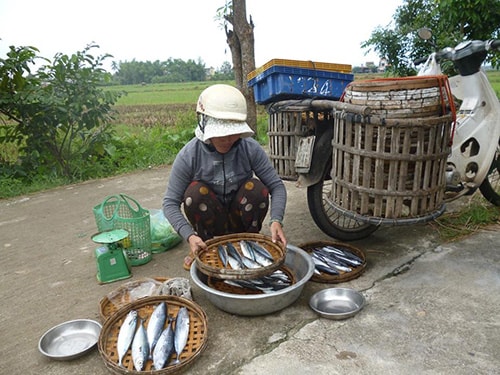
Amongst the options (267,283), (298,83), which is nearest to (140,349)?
(267,283)

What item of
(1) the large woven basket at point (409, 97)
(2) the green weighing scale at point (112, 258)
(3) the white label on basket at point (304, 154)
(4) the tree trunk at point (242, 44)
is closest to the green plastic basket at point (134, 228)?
(2) the green weighing scale at point (112, 258)

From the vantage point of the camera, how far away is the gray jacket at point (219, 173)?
2850 millimetres

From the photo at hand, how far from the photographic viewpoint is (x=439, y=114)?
270cm

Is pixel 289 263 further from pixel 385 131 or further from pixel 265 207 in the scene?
pixel 385 131

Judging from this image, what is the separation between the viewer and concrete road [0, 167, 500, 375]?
7.07ft

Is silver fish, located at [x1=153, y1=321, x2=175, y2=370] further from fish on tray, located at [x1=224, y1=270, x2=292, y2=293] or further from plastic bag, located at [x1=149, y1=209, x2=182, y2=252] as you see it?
plastic bag, located at [x1=149, y1=209, x2=182, y2=252]

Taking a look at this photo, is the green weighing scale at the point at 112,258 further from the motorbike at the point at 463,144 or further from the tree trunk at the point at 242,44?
the tree trunk at the point at 242,44

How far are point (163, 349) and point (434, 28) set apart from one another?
7.92 m

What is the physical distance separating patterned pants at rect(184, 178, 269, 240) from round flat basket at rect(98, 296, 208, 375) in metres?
0.63

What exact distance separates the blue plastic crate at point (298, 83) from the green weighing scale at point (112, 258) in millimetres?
1734

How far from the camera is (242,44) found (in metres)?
8.15

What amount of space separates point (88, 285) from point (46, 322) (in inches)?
19.2

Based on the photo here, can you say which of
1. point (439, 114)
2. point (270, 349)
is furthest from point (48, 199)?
point (439, 114)

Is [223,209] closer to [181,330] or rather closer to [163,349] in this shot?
[181,330]
